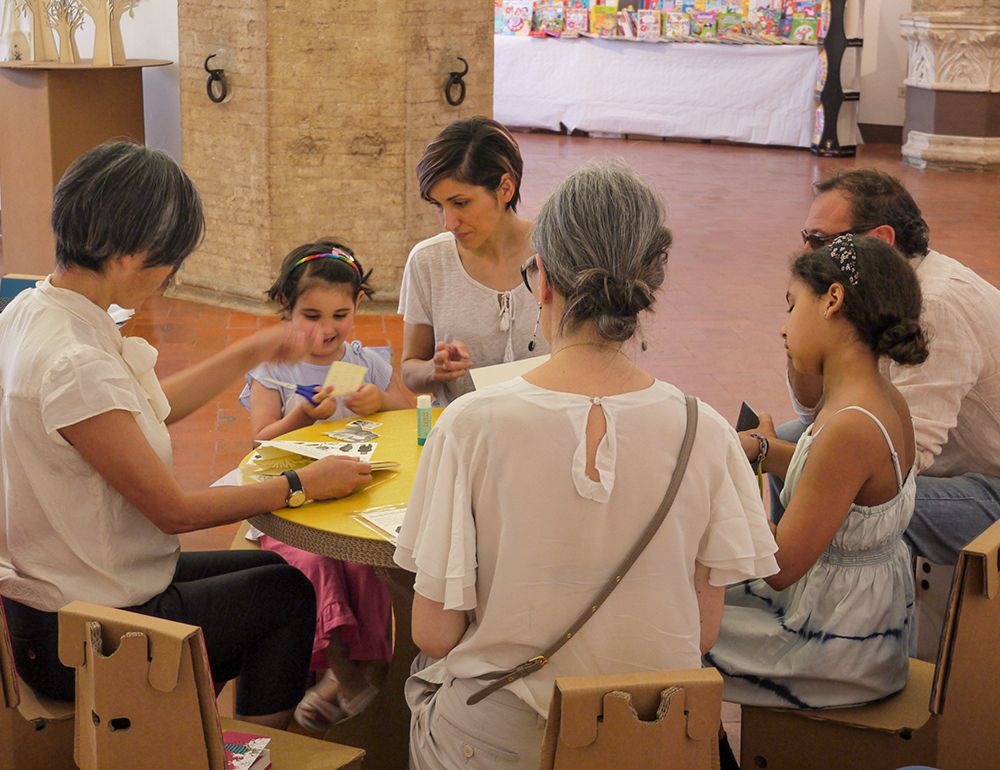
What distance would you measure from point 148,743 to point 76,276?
0.94 m

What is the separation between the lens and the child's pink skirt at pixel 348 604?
3.14 meters

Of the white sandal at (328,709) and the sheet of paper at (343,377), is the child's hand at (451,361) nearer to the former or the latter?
the sheet of paper at (343,377)

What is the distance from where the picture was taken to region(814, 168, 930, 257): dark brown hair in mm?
3195

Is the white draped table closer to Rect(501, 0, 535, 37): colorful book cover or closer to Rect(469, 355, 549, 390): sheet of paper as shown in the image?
Rect(501, 0, 535, 37): colorful book cover

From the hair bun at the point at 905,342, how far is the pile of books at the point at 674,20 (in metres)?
11.8

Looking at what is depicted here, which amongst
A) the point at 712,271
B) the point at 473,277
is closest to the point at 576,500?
the point at 473,277

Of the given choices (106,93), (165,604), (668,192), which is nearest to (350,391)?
(165,604)

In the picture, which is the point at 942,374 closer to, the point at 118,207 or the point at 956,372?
the point at 956,372

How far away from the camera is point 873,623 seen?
8.50 ft

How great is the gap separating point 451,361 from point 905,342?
3.87 ft

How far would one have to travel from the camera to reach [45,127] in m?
7.43

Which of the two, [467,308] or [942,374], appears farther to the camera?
[467,308]

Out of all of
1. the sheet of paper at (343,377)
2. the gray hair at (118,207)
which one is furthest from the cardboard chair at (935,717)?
the gray hair at (118,207)

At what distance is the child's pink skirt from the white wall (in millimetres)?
12686
